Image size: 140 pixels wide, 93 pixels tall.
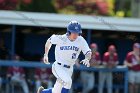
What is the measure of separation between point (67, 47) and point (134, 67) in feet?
14.4

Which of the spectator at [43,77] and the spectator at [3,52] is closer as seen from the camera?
the spectator at [43,77]

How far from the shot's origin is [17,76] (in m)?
→ 15.1

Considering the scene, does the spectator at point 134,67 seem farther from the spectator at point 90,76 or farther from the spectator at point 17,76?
the spectator at point 17,76

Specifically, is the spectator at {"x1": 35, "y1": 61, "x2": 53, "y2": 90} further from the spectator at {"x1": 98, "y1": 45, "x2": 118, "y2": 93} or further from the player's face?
the player's face

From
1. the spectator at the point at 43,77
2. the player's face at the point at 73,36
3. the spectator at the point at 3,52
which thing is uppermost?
the player's face at the point at 73,36

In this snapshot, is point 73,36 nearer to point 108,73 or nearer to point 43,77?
point 43,77

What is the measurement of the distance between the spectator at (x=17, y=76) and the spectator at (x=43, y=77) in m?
0.32

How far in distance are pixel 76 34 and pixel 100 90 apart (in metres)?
4.21

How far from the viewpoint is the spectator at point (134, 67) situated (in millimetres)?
15258

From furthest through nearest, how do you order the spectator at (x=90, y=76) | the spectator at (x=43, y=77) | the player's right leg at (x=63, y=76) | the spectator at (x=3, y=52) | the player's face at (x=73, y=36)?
the spectator at (x=3, y=52)
the spectator at (x=90, y=76)
the spectator at (x=43, y=77)
the player's right leg at (x=63, y=76)
the player's face at (x=73, y=36)

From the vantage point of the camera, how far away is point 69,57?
37.3 ft

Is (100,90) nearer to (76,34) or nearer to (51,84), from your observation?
(51,84)

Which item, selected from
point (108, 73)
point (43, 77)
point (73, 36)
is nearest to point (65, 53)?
point (73, 36)

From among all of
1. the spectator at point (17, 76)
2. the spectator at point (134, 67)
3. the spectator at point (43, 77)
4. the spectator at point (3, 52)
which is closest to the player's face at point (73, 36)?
the spectator at point (43, 77)
